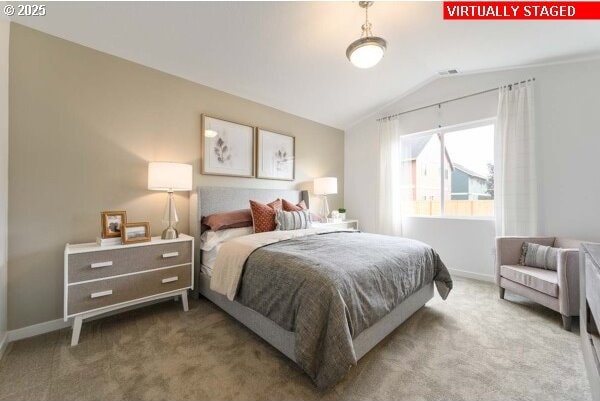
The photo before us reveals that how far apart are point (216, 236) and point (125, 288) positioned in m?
0.86

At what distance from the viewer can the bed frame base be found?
1.54 m

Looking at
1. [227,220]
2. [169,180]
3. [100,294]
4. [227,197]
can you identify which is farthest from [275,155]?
[100,294]

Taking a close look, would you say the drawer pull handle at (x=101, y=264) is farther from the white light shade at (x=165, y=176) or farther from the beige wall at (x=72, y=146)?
the white light shade at (x=165, y=176)

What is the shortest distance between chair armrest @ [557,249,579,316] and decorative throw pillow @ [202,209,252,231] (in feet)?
9.45

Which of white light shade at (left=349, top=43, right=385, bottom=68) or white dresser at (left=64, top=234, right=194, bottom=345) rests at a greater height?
white light shade at (left=349, top=43, right=385, bottom=68)

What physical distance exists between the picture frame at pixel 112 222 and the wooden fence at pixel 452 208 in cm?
376

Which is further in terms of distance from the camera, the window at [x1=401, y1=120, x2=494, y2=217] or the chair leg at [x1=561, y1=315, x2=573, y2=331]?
the window at [x1=401, y1=120, x2=494, y2=217]

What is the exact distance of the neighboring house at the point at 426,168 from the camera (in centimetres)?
364

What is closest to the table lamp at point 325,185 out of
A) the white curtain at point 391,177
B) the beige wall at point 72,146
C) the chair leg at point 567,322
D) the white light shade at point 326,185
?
the white light shade at point 326,185

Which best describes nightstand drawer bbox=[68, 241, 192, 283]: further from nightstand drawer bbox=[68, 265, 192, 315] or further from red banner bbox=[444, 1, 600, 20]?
red banner bbox=[444, 1, 600, 20]

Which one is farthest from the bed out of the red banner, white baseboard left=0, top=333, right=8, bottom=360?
the red banner

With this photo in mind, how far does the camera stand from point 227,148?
3.03 metres

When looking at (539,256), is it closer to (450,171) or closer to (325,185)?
(450,171)

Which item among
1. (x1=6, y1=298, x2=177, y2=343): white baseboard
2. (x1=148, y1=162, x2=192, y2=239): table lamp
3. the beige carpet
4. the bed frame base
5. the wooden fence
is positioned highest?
(x1=148, y1=162, x2=192, y2=239): table lamp
